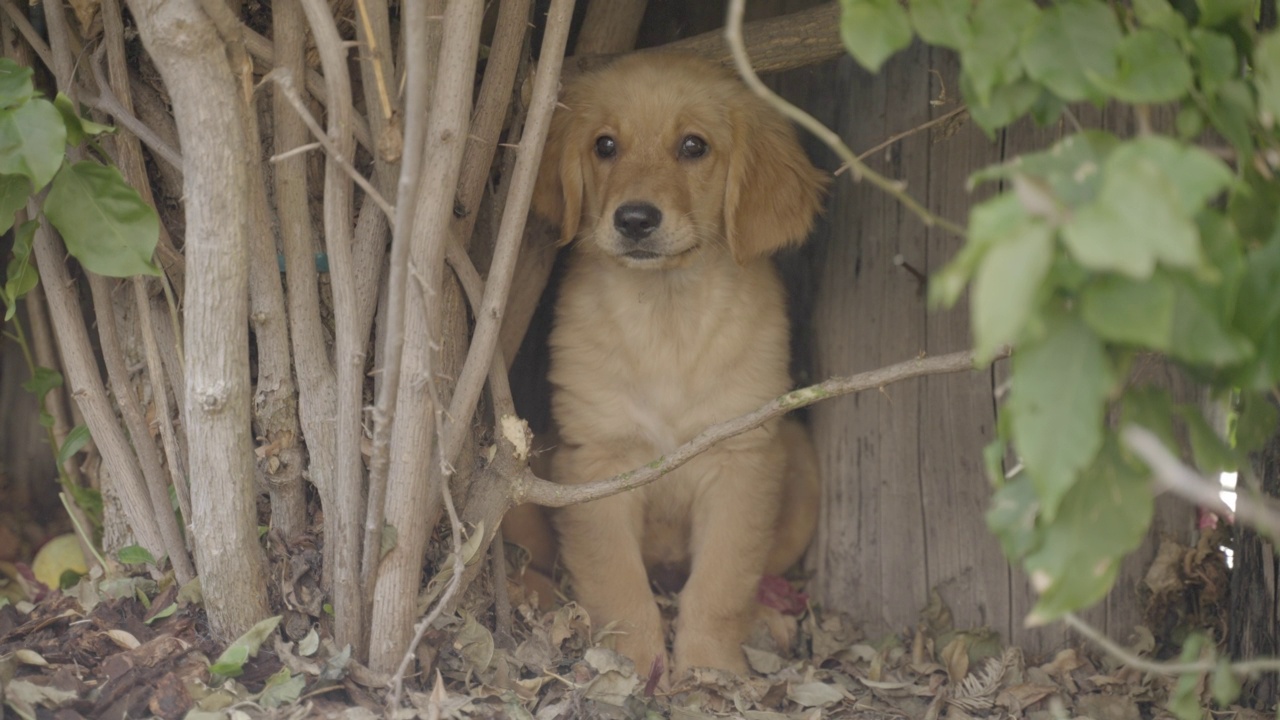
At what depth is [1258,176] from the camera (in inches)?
56.2

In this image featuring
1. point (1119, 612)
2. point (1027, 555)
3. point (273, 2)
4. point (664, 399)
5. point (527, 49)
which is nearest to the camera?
point (1027, 555)

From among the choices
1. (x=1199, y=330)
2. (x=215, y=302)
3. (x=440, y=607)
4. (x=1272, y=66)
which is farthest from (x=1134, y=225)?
(x=215, y=302)

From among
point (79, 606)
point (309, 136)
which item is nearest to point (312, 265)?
point (309, 136)

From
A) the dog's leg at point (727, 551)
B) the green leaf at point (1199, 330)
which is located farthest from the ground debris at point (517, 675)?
the green leaf at point (1199, 330)

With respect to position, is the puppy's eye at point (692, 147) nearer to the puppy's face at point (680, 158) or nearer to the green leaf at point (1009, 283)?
the puppy's face at point (680, 158)

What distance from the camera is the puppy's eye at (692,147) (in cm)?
323

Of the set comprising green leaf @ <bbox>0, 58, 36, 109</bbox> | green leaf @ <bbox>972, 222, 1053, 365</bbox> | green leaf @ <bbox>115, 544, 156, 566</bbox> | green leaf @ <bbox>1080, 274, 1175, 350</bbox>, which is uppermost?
green leaf @ <bbox>0, 58, 36, 109</bbox>

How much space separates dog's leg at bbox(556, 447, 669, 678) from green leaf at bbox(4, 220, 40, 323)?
151 cm

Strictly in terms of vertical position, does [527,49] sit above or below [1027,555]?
above

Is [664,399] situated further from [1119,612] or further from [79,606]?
[79,606]

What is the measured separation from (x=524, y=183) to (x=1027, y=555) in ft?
4.19

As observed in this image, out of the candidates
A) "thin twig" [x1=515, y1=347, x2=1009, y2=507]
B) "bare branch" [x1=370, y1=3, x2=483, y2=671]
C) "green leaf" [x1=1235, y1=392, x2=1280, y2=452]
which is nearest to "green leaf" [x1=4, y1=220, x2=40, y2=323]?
"bare branch" [x1=370, y1=3, x2=483, y2=671]

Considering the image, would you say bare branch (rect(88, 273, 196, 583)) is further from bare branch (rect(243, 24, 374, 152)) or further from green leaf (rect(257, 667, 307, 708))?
bare branch (rect(243, 24, 374, 152))

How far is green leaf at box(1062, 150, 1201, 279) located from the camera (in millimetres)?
981
